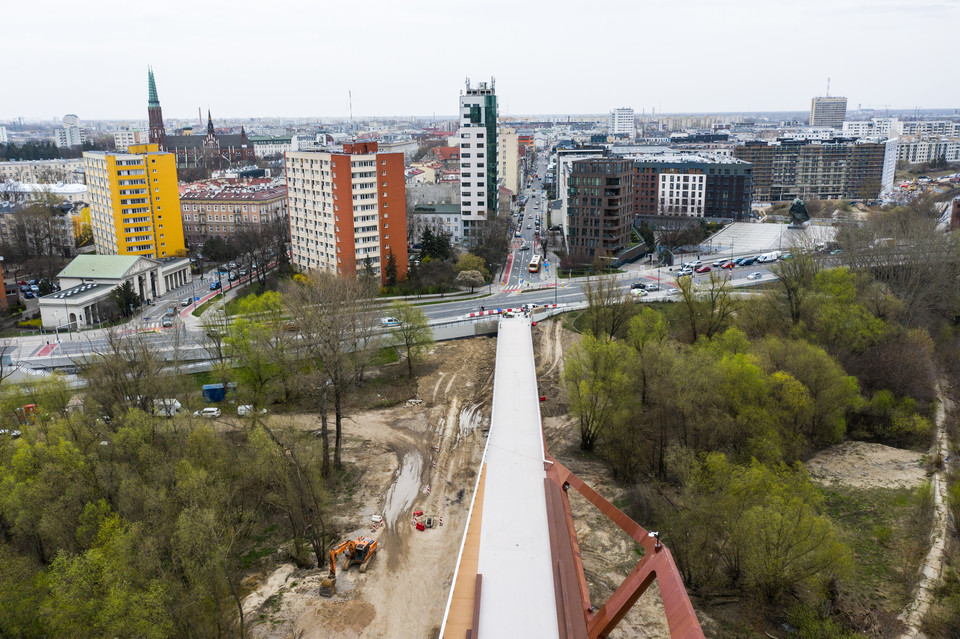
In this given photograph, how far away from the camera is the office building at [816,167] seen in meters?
116

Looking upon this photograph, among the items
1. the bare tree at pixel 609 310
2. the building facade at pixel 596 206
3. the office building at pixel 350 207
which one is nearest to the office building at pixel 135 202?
the office building at pixel 350 207

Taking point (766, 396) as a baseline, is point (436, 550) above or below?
below

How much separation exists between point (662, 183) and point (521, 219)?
22.1m

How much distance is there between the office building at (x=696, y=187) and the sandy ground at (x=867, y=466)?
58.6 meters

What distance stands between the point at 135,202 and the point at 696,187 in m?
68.5

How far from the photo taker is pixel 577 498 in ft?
98.8

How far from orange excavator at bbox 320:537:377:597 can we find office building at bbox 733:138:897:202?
111014 millimetres

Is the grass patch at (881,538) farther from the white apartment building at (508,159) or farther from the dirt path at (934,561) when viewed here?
the white apartment building at (508,159)

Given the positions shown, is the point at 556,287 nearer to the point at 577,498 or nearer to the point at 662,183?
the point at 577,498

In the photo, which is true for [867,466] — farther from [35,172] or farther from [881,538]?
[35,172]

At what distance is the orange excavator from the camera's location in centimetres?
2416

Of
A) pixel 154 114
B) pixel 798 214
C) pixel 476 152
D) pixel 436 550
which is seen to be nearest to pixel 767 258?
pixel 798 214

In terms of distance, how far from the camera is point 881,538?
88.6 ft

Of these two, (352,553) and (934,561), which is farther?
(934,561)
